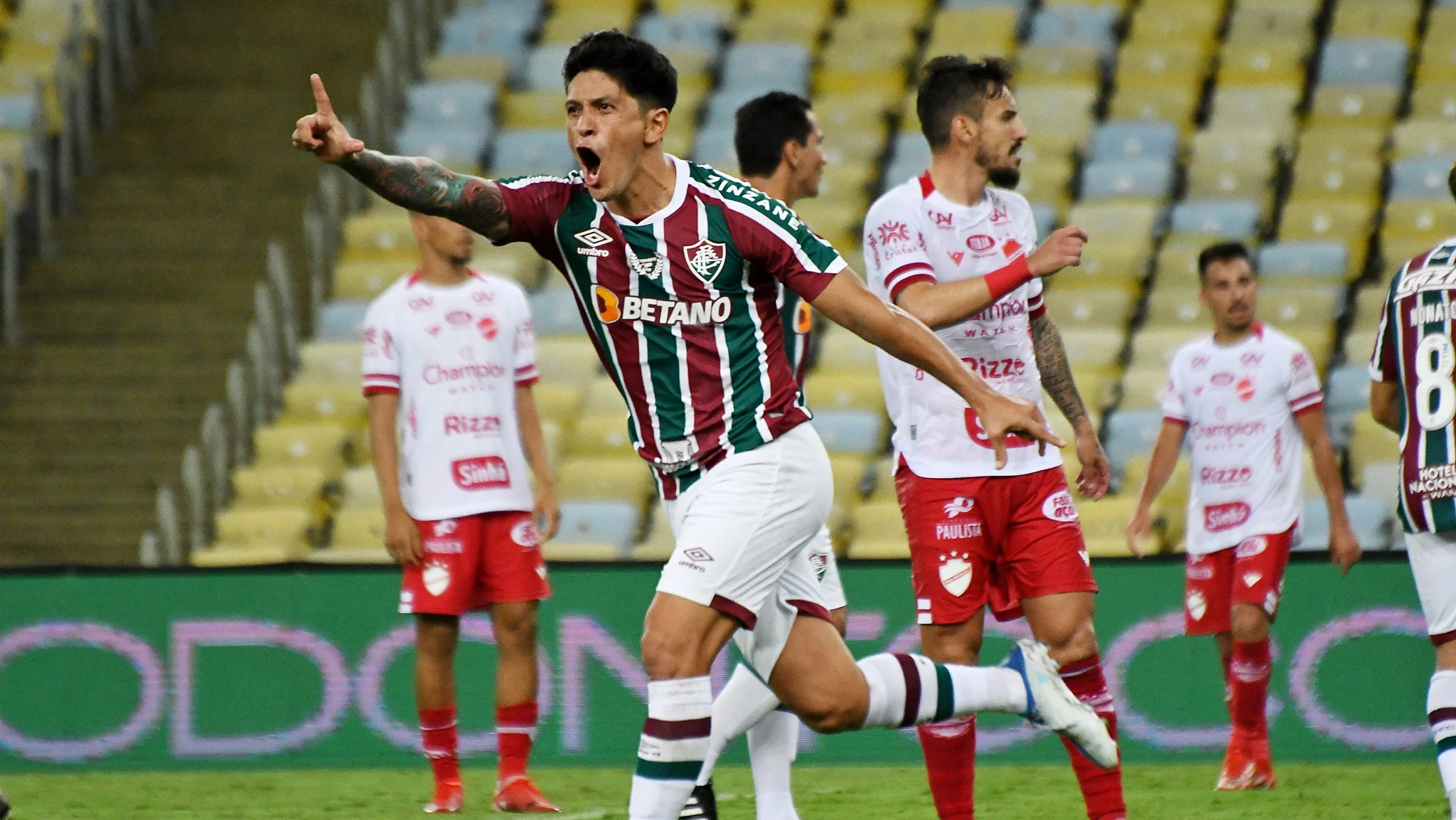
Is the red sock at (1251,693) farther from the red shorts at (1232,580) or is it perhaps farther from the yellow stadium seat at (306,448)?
the yellow stadium seat at (306,448)

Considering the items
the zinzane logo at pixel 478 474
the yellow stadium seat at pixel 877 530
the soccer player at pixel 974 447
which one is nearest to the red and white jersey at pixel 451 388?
the zinzane logo at pixel 478 474

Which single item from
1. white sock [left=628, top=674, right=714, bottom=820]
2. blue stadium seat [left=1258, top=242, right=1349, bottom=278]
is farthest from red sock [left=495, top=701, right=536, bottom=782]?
blue stadium seat [left=1258, top=242, right=1349, bottom=278]

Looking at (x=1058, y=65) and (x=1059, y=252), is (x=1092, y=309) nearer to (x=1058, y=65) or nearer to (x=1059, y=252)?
(x=1058, y=65)

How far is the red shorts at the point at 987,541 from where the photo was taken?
5.68 metres

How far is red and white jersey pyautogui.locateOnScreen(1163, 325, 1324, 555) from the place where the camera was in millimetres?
7840

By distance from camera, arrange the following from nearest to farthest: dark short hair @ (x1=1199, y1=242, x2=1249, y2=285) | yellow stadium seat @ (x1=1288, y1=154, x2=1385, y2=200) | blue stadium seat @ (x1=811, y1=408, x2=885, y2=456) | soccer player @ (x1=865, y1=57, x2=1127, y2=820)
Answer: soccer player @ (x1=865, y1=57, x2=1127, y2=820) < dark short hair @ (x1=1199, y1=242, x2=1249, y2=285) < blue stadium seat @ (x1=811, y1=408, x2=885, y2=456) < yellow stadium seat @ (x1=1288, y1=154, x2=1385, y2=200)

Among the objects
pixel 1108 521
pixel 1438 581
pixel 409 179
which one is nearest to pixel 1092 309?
pixel 1108 521

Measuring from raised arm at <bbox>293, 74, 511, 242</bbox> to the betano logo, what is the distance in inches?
13.0

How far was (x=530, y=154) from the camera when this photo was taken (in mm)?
13055

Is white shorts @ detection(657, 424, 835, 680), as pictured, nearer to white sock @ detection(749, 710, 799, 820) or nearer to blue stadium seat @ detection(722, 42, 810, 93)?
white sock @ detection(749, 710, 799, 820)

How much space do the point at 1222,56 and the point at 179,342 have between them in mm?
7272

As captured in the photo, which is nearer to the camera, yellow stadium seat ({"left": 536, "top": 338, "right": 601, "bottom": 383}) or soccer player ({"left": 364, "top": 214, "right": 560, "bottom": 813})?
soccer player ({"left": 364, "top": 214, "right": 560, "bottom": 813})

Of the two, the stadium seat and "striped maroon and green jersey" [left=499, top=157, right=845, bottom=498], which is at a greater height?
"striped maroon and green jersey" [left=499, top=157, right=845, bottom=498]

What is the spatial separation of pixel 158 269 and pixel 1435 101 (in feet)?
28.0
